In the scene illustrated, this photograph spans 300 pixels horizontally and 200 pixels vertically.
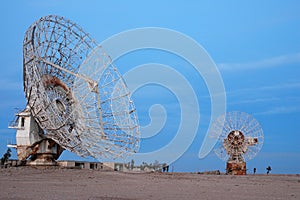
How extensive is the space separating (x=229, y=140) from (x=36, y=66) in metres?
36.4

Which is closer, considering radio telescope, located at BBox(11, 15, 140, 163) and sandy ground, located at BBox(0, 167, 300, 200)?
sandy ground, located at BBox(0, 167, 300, 200)

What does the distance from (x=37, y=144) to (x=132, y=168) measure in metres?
24.4

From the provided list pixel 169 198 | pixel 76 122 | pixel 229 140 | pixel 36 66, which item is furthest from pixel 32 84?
pixel 229 140

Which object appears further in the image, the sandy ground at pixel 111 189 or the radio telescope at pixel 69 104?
the radio telescope at pixel 69 104

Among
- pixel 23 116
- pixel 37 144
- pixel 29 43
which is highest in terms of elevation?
pixel 29 43

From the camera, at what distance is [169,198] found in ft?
61.3

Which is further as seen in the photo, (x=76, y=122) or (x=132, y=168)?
(x=132, y=168)

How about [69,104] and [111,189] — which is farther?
[69,104]

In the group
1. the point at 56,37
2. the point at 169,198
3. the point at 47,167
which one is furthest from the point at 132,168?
the point at 169,198

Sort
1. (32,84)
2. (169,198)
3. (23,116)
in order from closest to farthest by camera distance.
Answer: (169,198), (32,84), (23,116)

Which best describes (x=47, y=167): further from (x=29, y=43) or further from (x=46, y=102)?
(x=29, y=43)

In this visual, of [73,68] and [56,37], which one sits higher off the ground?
[56,37]

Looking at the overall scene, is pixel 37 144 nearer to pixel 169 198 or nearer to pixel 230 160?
pixel 169 198

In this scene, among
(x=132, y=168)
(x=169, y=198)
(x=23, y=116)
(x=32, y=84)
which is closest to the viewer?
(x=169, y=198)
